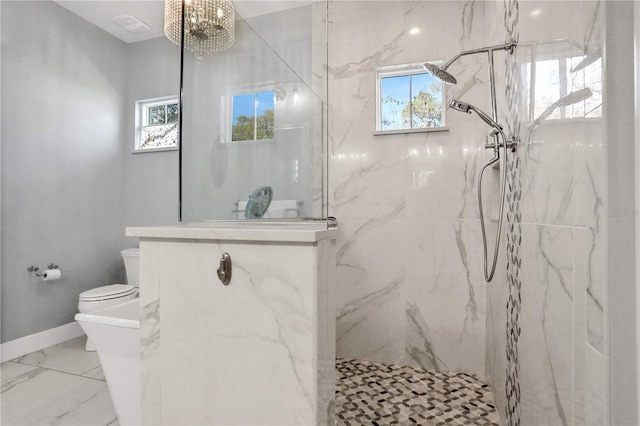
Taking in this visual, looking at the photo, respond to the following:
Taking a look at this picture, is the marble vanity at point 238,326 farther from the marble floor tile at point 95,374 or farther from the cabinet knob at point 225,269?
the marble floor tile at point 95,374

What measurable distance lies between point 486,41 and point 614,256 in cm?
193

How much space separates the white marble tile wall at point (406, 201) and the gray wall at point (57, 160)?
227cm

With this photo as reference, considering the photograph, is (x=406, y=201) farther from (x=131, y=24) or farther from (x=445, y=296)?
(x=131, y=24)

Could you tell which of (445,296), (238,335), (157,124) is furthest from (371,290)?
(157,124)

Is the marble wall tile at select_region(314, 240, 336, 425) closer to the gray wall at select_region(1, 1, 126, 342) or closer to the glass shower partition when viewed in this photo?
the glass shower partition

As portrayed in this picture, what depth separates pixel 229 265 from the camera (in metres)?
1.03

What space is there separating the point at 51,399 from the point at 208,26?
210 centimetres

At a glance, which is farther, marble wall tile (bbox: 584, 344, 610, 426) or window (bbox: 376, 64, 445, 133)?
window (bbox: 376, 64, 445, 133)

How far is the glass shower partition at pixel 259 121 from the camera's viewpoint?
3.86 ft

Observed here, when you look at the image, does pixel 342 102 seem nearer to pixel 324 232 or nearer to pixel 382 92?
pixel 382 92

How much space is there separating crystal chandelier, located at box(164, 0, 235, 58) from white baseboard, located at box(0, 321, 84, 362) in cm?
259

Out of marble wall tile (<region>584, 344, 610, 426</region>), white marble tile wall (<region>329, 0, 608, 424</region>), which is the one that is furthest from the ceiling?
marble wall tile (<region>584, 344, 610, 426</region>)

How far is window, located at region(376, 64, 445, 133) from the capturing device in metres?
2.27

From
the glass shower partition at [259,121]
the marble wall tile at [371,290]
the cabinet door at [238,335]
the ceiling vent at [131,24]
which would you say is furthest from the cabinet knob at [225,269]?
the ceiling vent at [131,24]
